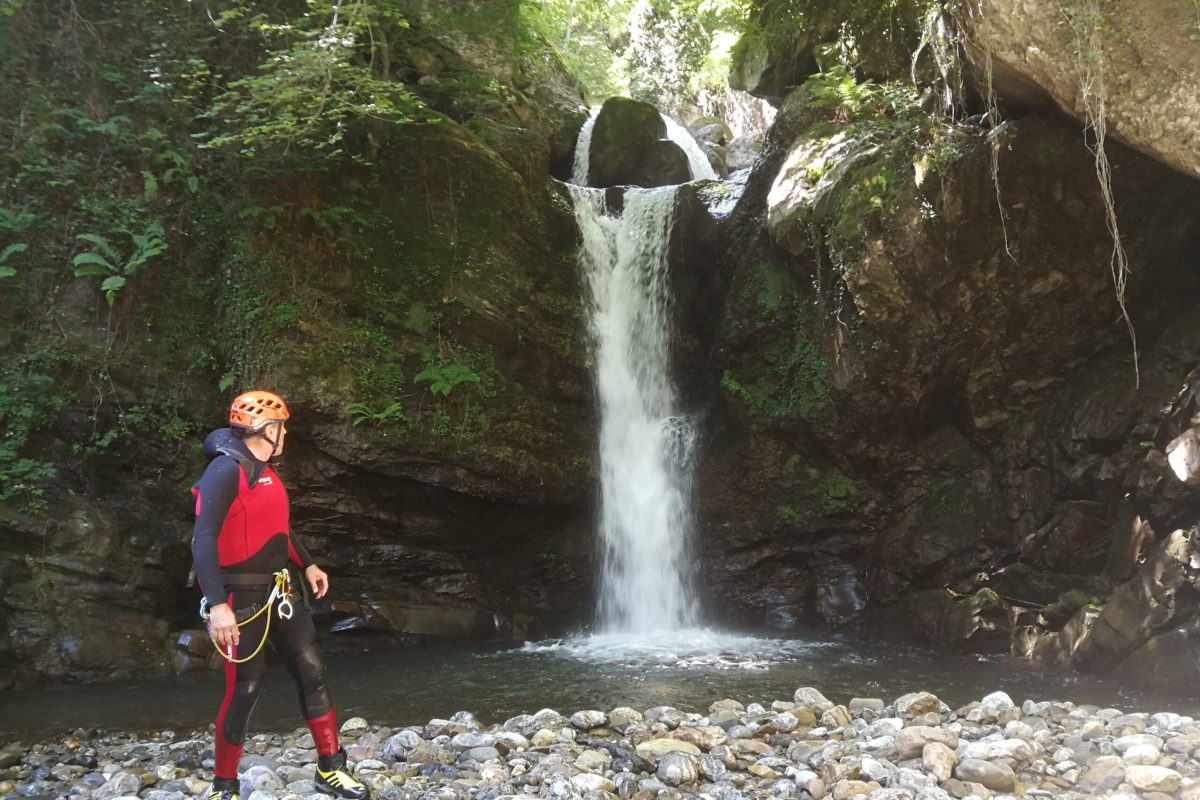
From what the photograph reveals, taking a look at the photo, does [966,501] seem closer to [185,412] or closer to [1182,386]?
[1182,386]

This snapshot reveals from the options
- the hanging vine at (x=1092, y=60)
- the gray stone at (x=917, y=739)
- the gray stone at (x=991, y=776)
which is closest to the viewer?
the gray stone at (x=991, y=776)

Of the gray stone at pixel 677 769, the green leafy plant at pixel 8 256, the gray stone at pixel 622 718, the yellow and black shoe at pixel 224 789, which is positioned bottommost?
the gray stone at pixel 622 718

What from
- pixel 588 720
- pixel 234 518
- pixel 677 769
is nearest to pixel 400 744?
pixel 588 720

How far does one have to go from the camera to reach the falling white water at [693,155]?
47.0ft

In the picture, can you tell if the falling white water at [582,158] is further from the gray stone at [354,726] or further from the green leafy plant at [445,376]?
the gray stone at [354,726]

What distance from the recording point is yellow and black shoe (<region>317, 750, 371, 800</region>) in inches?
138

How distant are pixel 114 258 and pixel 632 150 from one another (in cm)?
808

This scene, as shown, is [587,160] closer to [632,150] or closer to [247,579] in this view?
[632,150]

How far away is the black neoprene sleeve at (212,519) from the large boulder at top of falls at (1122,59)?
711 cm

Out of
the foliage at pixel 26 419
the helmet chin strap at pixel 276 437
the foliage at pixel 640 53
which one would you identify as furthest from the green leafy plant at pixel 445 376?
the foliage at pixel 640 53

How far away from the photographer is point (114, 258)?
27.7ft

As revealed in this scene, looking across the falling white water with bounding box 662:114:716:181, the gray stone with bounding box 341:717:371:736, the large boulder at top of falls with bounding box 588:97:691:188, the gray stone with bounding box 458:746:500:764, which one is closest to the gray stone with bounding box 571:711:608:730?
the gray stone with bounding box 458:746:500:764

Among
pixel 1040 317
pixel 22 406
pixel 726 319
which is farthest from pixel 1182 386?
pixel 22 406

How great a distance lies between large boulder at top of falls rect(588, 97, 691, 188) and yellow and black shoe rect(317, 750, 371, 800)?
10598 millimetres
